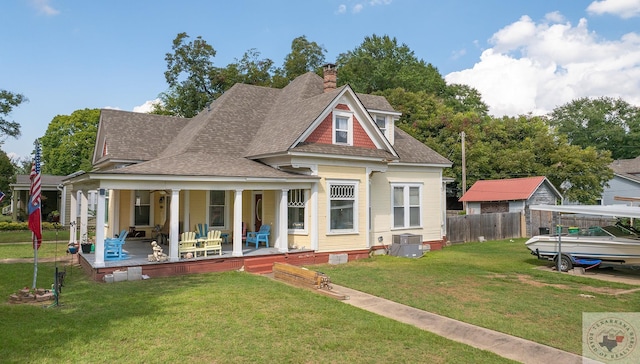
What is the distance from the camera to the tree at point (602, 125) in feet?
217

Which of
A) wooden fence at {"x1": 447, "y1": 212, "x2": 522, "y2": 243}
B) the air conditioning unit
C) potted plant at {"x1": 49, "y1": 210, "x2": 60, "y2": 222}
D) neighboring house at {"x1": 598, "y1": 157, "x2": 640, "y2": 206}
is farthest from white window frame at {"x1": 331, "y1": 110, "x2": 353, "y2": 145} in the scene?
neighboring house at {"x1": 598, "y1": 157, "x2": 640, "y2": 206}

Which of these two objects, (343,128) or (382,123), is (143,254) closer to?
(343,128)

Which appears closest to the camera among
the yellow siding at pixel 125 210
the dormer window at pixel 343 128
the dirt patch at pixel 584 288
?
the dirt patch at pixel 584 288

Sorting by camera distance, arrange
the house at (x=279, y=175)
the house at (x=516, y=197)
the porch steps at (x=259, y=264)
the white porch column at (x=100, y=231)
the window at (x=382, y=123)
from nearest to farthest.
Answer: the white porch column at (x=100, y=231) → the porch steps at (x=259, y=264) → the house at (x=279, y=175) → the window at (x=382, y=123) → the house at (x=516, y=197)

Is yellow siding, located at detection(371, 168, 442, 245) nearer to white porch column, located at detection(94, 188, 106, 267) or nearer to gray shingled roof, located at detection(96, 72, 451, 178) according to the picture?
gray shingled roof, located at detection(96, 72, 451, 178)

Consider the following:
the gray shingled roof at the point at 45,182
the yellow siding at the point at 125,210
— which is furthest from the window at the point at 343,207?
the gray shingled roof at the point at 45,182

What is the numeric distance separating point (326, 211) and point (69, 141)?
181 feet

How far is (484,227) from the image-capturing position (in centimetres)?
2697

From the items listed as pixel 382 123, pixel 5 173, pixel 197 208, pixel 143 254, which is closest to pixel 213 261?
pixel 143 254

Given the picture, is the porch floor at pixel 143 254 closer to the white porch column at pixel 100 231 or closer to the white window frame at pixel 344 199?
the white porch column at pixel 100 231

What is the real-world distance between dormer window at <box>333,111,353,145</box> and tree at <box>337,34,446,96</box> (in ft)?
96.2

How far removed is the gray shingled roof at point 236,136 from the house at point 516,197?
36.4 feet

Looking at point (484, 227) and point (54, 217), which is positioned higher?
point (54, 217)

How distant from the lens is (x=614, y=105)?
2864 inches
